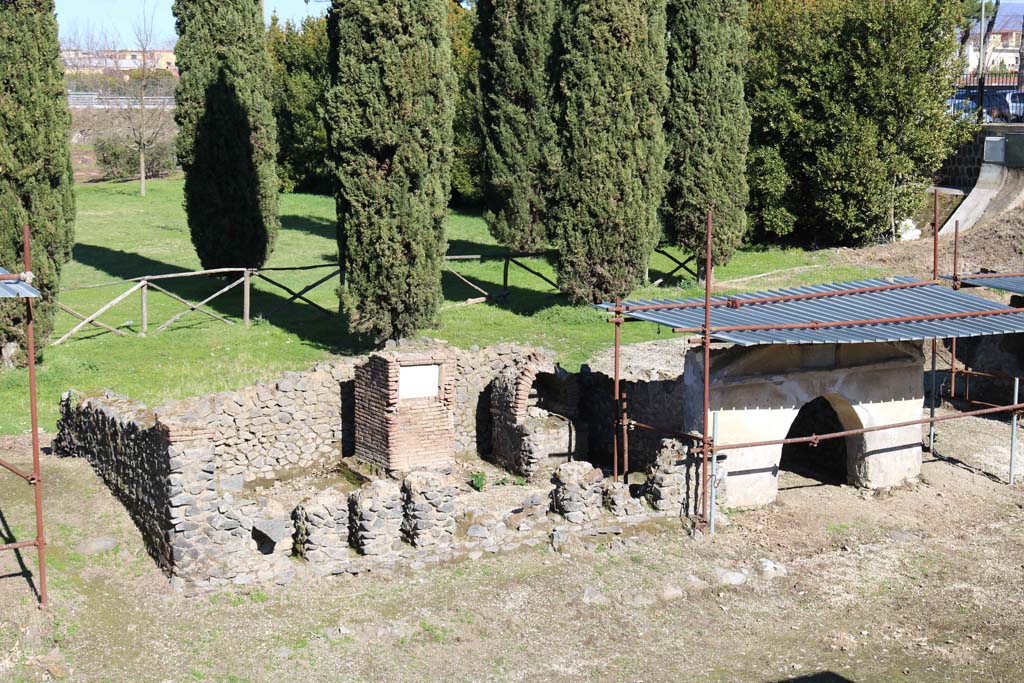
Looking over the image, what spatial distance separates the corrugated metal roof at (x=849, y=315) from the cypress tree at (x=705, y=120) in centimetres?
1059

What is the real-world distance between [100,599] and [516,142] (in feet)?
61.6

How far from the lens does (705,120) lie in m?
29.0

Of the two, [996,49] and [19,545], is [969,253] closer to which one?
[19,545]

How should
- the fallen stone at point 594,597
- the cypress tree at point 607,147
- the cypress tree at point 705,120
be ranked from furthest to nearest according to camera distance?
the cypress tree at point 705,120
the cypress tree at point 607,147
the fallen stone at point 594,597

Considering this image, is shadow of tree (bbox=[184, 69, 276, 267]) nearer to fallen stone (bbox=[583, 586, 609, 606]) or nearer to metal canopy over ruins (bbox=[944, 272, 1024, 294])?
metal canopy over ruins (bbox=[944, 272, 1024, 294])

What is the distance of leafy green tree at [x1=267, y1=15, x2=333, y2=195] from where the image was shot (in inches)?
1865

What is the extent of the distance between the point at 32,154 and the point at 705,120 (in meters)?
14.2

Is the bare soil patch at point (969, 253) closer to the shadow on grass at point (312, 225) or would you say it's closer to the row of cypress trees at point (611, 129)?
the row of cypress trees at point (611, 129)

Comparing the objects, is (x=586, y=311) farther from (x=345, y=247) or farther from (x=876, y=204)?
(x=876, y=204)

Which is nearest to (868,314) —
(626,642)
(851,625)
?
(851,625)

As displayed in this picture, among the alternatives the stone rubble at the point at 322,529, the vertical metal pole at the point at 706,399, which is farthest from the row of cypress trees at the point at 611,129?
the stone rubble at the point at 322,529

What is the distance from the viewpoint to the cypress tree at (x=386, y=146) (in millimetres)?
22391

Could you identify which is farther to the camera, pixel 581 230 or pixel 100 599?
pixel 581 230

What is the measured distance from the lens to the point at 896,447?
57.4 ft
